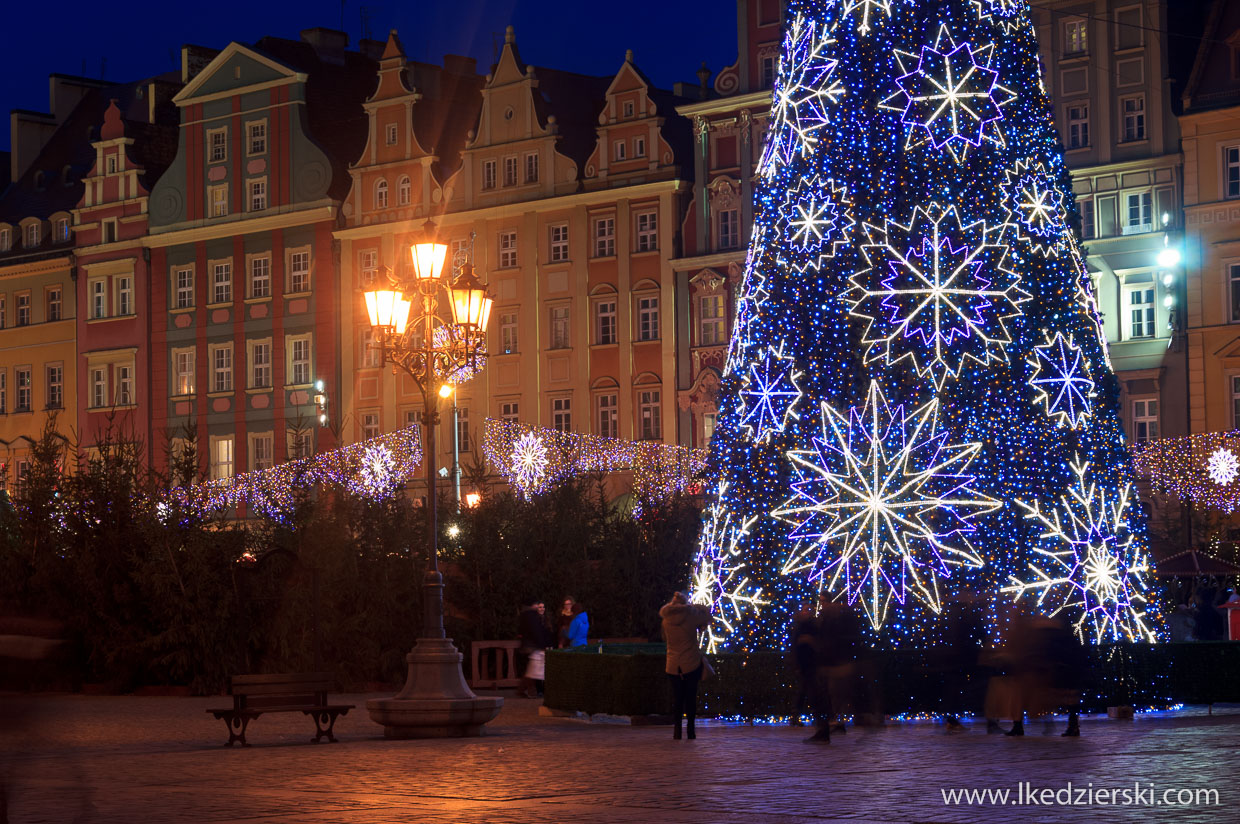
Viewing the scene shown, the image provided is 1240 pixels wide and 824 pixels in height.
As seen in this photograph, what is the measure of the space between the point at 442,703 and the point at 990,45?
24.9 ft

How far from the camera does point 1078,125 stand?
3875 centimetres

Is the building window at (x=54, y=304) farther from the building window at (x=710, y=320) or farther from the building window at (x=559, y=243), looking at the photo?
the building window at (x=710, y=320)

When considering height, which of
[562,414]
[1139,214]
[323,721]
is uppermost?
[1139,214]

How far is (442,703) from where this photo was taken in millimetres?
17125

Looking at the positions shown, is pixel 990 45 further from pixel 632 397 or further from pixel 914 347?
pixel 632 397

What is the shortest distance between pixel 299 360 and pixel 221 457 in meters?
3.69

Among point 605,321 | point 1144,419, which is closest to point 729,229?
point 605,321

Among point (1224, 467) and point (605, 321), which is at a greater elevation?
point (605, 321)

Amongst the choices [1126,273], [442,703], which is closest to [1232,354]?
[1126,273]

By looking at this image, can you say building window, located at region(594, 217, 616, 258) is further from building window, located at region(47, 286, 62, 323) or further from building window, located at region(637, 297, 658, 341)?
building window, located at region(47, 286, 62, 323)

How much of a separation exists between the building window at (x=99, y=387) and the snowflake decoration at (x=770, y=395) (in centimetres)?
3869

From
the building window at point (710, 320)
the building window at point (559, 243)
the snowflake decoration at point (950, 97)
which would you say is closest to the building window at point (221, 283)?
the building window at point (559, 243)

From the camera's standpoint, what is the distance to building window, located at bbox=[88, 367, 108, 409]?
53688 millimetres

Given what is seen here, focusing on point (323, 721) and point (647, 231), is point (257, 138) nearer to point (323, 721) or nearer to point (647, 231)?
point (647, 231)
